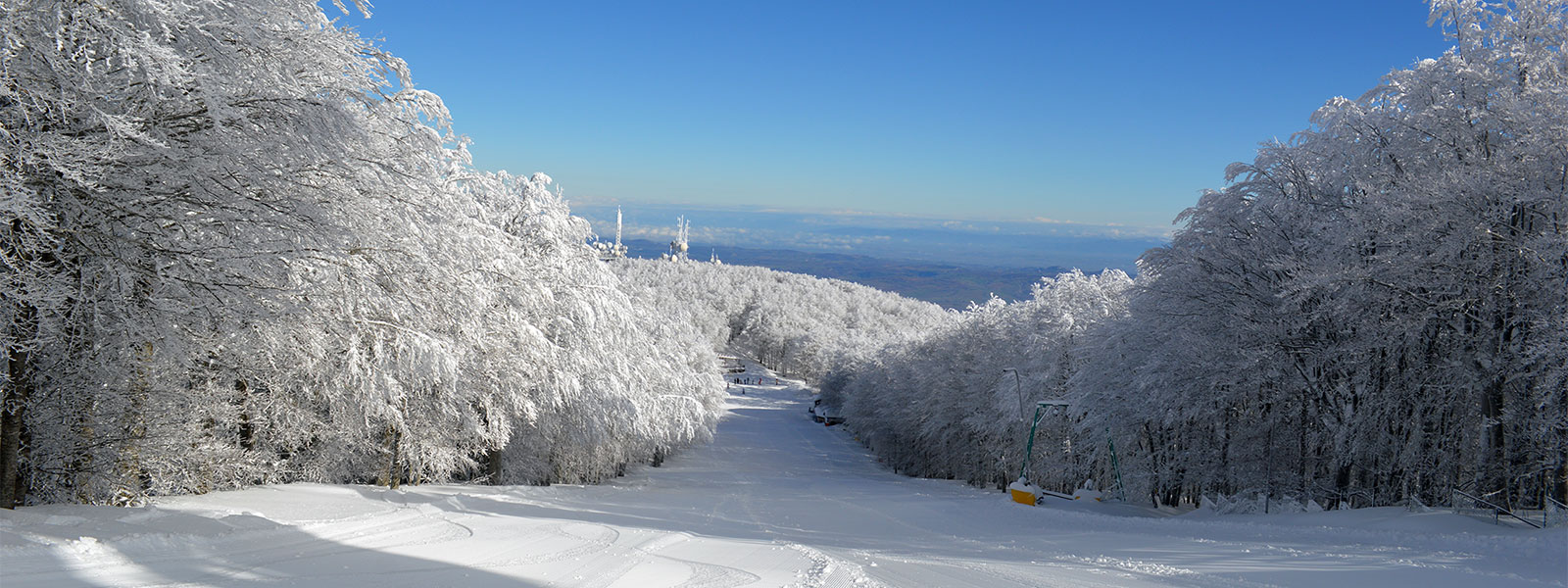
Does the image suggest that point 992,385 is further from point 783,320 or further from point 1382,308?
point 783,320

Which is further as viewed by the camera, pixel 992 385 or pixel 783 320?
pixel 783 320

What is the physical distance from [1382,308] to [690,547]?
12704 millimetres

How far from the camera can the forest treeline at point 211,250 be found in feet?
21.2

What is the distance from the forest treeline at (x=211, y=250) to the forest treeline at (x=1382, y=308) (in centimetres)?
1425

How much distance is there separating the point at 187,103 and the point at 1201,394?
1863cm

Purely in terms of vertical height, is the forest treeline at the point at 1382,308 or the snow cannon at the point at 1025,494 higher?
the forest treeline at the point at 1382,308

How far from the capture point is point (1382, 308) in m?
13.9

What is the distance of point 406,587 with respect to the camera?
5.99m

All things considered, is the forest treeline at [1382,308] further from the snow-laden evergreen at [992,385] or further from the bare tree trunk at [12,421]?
the bare tree trunk at [12,421]

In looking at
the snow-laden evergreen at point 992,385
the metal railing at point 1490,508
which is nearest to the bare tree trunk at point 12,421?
the metal railing at point 1490,508

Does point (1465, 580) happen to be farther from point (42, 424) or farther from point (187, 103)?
point (42, 424)

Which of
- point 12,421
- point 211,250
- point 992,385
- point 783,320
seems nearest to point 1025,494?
point 211,250

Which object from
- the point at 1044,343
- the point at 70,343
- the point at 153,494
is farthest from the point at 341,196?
the point at 1044,343

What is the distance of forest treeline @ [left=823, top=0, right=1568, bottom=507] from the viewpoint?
12.2 metres
